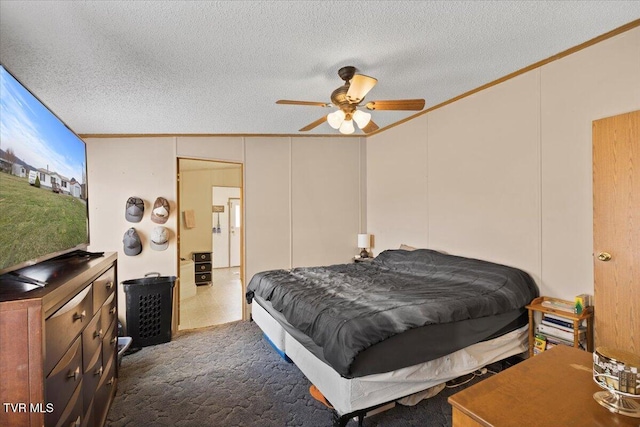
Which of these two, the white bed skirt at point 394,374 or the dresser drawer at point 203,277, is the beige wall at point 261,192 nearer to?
the white bed skirt at point 394,374

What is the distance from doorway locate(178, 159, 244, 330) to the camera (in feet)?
15.1

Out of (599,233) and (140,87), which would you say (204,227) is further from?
(599,233)

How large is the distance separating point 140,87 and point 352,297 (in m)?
2.52

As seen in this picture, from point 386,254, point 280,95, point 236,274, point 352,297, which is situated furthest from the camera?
point 236,274

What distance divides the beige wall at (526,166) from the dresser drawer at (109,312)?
11.1 feet

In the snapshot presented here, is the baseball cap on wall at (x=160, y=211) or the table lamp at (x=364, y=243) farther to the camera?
the table lamp at (x=364, y=243)

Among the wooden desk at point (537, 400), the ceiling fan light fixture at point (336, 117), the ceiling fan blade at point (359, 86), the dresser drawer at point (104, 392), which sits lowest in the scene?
the dresser drawer at point (104, 392)

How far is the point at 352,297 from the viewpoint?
255 cm

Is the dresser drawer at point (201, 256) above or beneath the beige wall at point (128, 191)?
beneath

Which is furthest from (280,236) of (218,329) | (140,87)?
(140,87)

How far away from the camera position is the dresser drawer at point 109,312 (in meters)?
2.03

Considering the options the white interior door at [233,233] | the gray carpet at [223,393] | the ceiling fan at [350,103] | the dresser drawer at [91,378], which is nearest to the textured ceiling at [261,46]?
the ceiling fan at [350,103]

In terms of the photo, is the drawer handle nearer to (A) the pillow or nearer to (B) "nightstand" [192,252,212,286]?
(A) the pillow

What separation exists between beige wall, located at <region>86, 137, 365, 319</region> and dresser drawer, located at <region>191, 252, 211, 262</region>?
2591 millimetres
